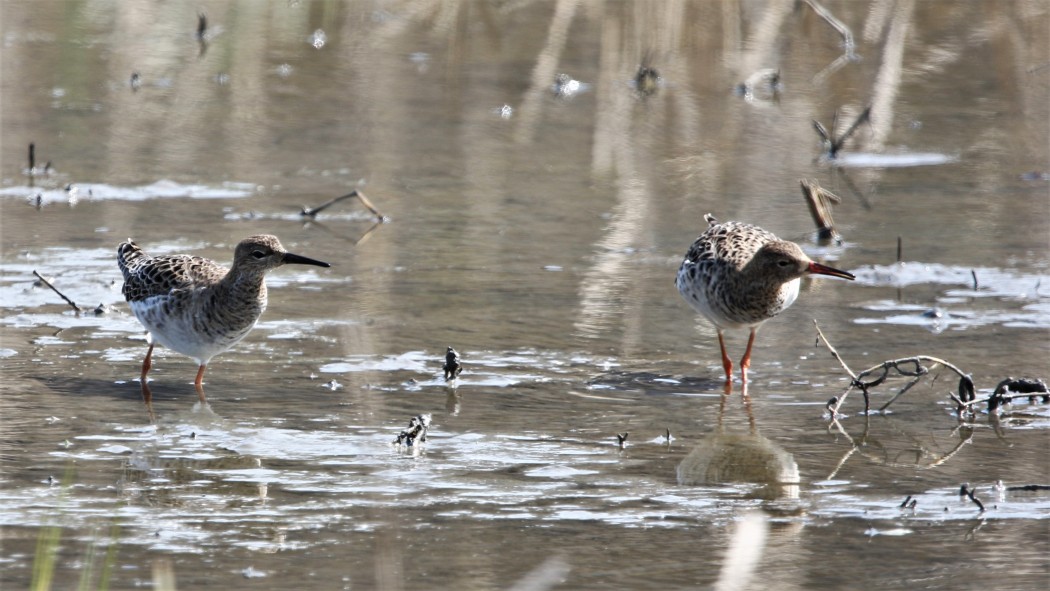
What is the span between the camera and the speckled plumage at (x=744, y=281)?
9.85 metres

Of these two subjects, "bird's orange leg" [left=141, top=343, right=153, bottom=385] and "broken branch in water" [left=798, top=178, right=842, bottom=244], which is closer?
"bird's orange leg" [left=141, top=343, right=153, bottom=385]

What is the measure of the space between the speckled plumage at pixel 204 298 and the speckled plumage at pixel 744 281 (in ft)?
8.22

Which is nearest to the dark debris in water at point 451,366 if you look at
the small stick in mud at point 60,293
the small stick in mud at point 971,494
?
the small stick in mud at point 60,293

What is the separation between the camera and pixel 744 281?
9.88 m

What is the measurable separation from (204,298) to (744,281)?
3393 mm

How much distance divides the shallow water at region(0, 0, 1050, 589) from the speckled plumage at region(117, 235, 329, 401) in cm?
32

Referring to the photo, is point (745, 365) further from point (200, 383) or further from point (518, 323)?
point (200, 383)

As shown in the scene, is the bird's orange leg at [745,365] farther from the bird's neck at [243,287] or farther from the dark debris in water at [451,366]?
the bird's neck at [243,287]

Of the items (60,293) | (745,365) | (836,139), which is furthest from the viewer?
(836,139)

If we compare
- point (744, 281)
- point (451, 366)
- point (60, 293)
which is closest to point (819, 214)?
point (744, 281)

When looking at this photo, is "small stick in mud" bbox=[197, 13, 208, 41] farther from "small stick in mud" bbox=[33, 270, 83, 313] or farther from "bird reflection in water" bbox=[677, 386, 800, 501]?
"bird reflection in water" bbox=[677, 386, 800, 501]

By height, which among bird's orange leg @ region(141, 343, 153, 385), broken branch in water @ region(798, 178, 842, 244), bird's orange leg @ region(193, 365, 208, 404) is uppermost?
broken branch in water @ region(798, 178, 842, 244)

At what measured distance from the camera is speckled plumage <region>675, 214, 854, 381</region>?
32.3 feet

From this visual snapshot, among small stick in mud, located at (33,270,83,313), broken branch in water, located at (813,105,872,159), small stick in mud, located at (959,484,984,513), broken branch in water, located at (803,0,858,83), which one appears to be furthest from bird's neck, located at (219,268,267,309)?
broken branch in water, located at (803,0,858,83)
